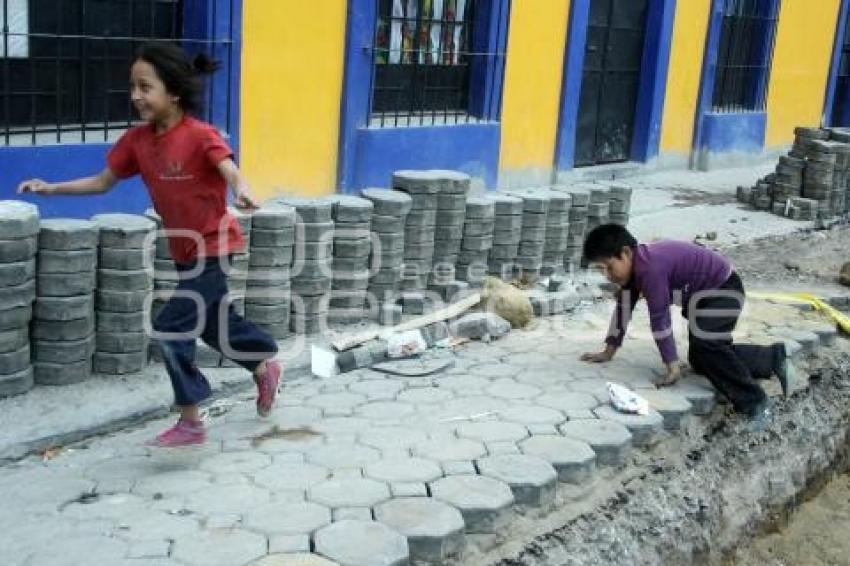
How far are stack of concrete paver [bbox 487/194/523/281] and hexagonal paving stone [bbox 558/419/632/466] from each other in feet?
7.38

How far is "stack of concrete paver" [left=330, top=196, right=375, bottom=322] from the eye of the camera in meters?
5.39

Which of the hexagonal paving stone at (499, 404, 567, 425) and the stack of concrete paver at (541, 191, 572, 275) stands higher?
the stack of concrete paver at (541, 191, 572, 275)

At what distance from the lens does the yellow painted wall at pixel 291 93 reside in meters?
7.15

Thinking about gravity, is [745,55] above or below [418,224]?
above

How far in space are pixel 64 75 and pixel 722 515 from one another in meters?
4.59

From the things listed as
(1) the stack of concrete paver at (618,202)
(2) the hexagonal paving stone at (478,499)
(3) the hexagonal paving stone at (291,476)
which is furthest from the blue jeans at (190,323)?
(1) the stack of concrete paver at (618,202)

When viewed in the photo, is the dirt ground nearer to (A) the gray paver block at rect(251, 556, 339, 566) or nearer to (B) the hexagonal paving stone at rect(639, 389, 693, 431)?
(B) the hexagonal paving stone at rect(639, 389, 693, 431)

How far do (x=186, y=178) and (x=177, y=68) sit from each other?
0.40m

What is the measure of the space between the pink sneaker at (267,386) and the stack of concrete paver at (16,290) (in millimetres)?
997

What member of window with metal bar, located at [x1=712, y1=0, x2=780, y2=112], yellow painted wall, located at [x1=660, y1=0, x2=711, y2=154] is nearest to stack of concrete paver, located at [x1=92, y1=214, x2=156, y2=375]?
yellow painted wall, located at [x1=660, y1=0, x2=711, y2=154]

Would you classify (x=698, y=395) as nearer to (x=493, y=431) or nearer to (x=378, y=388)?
(x=493, y=431)

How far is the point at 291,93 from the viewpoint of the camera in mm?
7465

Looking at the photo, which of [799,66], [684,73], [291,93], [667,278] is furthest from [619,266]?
[799,66]

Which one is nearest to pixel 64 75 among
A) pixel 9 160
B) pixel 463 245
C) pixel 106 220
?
pixel 9 160
